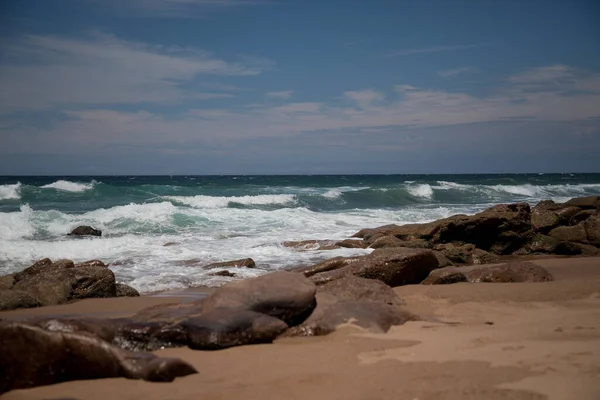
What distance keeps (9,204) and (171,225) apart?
13968 millimetres

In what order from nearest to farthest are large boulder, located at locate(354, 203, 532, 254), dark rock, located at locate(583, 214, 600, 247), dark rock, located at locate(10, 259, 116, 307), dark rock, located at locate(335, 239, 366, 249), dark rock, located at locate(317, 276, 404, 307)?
1. dark rock, located at locate(317, 276, 404, 307)
2. dark rock, located at locate(10, 259, 116, 307)
3. large boulder, located at locate(354, 203, 532, 254)
4. dark rock, located at locate(583, 214, 600, 247)
5. dark rock, located at locate(335, 239, 366, 249)

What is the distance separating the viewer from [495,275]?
339 inches

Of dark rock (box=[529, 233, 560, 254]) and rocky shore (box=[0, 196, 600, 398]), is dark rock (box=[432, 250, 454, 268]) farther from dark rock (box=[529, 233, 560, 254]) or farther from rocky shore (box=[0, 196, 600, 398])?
dark rock (box=[529, 233, 560, 254])

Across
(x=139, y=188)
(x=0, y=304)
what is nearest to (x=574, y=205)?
(x=0, y=304)

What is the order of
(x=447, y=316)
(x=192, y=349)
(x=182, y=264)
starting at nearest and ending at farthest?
(x=192, y=349), (x=447, y=316), (x=182, y=264)

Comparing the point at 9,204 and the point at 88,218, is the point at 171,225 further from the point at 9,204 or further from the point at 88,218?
the point at 9,204

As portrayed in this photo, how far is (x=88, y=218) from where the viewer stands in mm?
19922

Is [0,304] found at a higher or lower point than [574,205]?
lower

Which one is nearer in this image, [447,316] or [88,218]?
[447,316]

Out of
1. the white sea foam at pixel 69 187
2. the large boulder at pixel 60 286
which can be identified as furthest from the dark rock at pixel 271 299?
the white sea foam at pixel 69 187

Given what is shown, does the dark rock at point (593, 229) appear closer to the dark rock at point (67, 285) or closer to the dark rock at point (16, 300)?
the dark rock at point (67, 285)

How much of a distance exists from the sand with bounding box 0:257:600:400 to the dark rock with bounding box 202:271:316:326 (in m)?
0.38

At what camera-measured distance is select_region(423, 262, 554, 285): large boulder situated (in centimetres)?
848

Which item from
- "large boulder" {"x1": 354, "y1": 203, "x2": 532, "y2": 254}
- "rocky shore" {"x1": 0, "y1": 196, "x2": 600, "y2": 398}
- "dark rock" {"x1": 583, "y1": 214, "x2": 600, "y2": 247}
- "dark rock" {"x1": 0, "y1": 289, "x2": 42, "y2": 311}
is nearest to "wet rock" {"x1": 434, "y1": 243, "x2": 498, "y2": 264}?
"rocky shore" {"x1": 0, "y1": 196, "x2": 600, "y2": 398}
